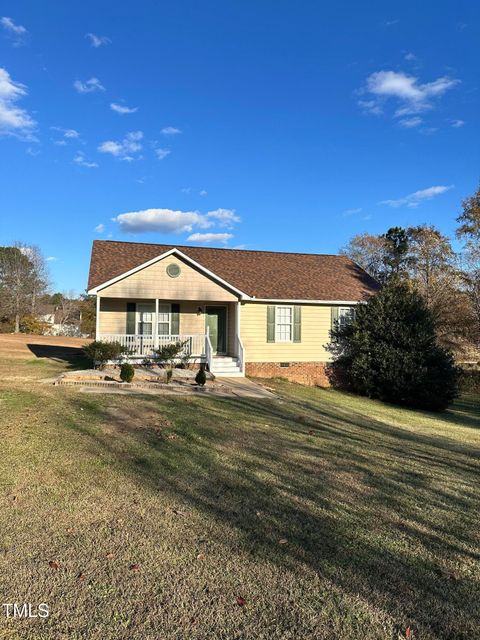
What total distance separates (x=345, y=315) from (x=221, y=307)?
5.13 meters

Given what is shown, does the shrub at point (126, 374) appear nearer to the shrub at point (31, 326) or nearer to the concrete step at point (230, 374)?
the concrete step at point (230, 374)

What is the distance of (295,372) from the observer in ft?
58.5

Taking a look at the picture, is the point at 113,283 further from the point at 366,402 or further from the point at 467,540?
the point at 467,540

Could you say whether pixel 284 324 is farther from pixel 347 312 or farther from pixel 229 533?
pixel 229 533

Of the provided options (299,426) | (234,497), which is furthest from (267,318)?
(234,497)

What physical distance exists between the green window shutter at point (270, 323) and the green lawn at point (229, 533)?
31.0 ft

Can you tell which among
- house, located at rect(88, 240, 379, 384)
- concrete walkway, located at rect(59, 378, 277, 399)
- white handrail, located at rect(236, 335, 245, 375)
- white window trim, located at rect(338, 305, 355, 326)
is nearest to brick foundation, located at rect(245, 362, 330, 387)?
house, located at rect(88, 240, 379, 384)

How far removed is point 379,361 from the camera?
1625 cm

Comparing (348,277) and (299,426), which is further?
(348,277)

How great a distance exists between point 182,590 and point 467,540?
2766 mm

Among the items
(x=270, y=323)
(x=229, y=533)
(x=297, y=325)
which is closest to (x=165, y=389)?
(x=270, y=323)

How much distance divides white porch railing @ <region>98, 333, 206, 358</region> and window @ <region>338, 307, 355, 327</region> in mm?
5827

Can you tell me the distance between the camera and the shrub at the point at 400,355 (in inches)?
621

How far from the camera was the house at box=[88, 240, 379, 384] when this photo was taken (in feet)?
52.4
